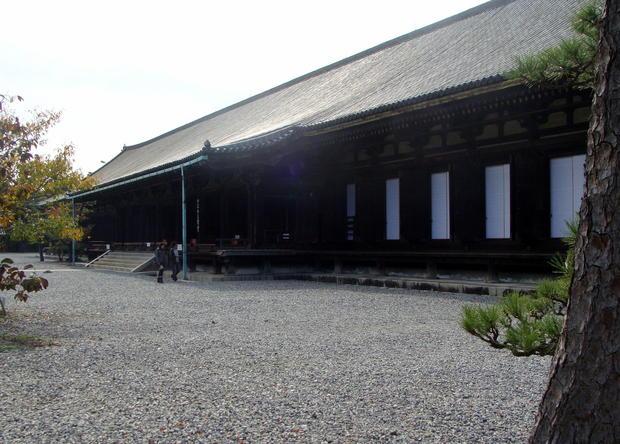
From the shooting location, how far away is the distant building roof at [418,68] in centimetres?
1256

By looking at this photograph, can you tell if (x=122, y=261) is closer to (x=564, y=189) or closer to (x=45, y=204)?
(x=45, y=204)

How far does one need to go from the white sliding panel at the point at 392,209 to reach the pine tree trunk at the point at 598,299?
12.6 meters

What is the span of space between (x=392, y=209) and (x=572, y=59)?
11.8 metres

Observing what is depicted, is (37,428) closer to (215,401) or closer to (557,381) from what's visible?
(215,401)

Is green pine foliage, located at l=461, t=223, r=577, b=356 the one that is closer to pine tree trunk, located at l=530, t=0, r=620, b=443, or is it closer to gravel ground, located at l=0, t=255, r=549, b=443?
pine tree trunk, located at l=530, t=0, r=620, b=443

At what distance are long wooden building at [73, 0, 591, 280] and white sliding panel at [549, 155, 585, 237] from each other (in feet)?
0.08

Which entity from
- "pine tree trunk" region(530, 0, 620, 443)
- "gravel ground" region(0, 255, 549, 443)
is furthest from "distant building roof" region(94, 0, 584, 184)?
"pine tree trunk" region(530, 0, 620, 443)

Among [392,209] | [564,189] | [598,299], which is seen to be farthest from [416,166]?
[598,299]

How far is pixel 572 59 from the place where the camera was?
2947 millimetres

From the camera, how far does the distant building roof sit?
12562 millimetres

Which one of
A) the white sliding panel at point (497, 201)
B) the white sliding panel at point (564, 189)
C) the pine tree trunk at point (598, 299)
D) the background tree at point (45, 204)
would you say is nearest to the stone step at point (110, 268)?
the background tree at point (45, 204)

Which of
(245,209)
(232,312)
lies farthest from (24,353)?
(245,209)

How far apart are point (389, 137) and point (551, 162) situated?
4.18m

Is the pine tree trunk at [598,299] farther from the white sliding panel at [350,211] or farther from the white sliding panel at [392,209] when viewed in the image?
the white sliding panel at [350,211]
